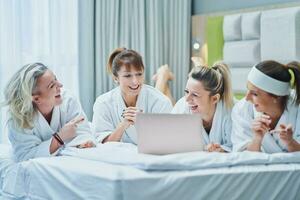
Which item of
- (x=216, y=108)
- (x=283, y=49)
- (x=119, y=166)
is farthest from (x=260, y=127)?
(x=283, y=49)

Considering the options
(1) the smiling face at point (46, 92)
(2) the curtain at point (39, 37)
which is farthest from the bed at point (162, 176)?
(2) the curtain at point (39, 37)

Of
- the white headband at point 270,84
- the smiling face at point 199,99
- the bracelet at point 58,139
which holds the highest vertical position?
the white headband at point 270,84

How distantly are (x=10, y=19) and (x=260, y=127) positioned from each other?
230 cm

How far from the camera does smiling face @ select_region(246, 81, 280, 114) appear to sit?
2545 millimetres

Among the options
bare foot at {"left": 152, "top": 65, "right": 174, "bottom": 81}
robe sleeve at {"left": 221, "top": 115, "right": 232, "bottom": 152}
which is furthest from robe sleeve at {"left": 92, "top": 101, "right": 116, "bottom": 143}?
bare foot at {"left": 152, "top": 65, "right": 174, "bottom": 81}

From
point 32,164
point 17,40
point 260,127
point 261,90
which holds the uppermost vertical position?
point 17,40

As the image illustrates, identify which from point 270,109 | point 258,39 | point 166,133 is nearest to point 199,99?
point 270,109

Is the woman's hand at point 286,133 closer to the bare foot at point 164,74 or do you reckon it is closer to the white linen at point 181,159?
the white linen at point 181,159

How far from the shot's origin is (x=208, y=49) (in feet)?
14.3

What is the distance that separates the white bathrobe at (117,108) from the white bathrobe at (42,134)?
12.3 inches

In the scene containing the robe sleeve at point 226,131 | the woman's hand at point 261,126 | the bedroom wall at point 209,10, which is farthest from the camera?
the bedroom wall at point 209,10

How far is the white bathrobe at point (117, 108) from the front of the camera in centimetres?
317

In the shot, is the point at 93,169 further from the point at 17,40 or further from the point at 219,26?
the point at 219,26

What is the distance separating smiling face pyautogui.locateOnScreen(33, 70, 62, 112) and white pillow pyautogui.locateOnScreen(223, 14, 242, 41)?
1800 millimetres
